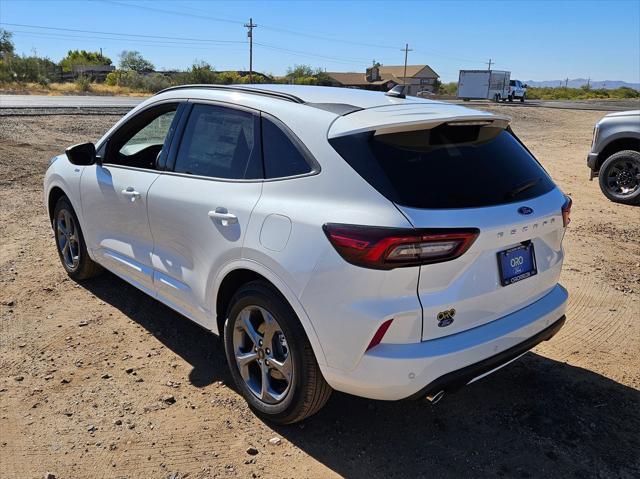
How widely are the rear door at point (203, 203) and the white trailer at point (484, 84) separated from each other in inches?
2260

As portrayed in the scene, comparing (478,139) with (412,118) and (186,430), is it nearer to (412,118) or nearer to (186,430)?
(412,118)

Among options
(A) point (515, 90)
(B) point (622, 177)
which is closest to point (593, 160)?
(B) point (622, 177)

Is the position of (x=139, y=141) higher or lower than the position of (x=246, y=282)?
higher

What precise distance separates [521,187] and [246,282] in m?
1.57

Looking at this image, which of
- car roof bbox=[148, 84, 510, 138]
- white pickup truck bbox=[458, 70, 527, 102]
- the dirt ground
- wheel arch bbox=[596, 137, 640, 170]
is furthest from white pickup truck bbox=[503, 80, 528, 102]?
car roof bbox=[148, 84, 510, 138]

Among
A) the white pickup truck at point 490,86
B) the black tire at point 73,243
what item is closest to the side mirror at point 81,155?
the black tire at point 73,243

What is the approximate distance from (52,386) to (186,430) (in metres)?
1.05

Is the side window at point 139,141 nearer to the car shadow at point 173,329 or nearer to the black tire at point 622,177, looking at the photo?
the car shadow at point 173,329

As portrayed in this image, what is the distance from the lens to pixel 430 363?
2.40 m

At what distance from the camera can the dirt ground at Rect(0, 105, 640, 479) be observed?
2.80 m

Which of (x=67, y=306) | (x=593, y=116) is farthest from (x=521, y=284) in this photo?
(x=593, y=116)

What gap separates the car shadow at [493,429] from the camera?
9.14 ft

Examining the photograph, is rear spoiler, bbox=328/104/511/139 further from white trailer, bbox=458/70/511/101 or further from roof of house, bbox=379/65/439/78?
roof of house, bbox=379/65/439/78

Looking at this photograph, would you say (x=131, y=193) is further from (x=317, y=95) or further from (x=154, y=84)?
(x=154, y=84)
